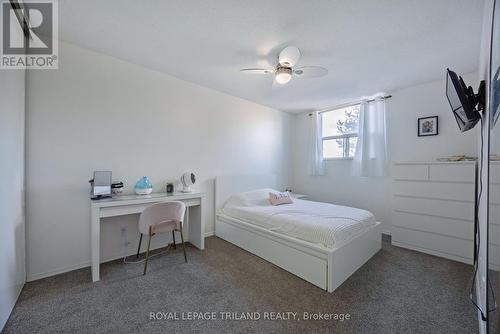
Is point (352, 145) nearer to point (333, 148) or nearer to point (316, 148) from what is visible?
point (333, 148)

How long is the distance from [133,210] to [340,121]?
3.91 m

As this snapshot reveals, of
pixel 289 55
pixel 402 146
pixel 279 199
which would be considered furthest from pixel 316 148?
pixel 289 55

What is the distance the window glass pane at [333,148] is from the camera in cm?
412

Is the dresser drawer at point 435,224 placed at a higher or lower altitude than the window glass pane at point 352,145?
lower

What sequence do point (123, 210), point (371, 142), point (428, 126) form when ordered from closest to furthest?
point (123, 210)
point (428, 126)
point (371, 142)

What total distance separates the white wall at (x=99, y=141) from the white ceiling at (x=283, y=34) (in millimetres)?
302

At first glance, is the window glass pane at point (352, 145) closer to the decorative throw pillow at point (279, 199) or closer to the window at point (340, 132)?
the window at point (340, 132)

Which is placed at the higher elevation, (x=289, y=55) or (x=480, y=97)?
(x=289, y=55)

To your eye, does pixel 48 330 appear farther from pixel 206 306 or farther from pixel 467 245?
pixel 467 245

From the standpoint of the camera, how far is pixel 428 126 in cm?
306

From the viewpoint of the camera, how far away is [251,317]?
5.23 ft

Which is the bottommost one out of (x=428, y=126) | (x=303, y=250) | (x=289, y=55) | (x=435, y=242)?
(x=435, y=242)

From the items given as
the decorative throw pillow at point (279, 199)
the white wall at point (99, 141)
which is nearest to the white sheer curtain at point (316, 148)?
the decorative throw pillow at point (279, 199)

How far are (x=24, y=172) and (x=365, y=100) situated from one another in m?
4.68
